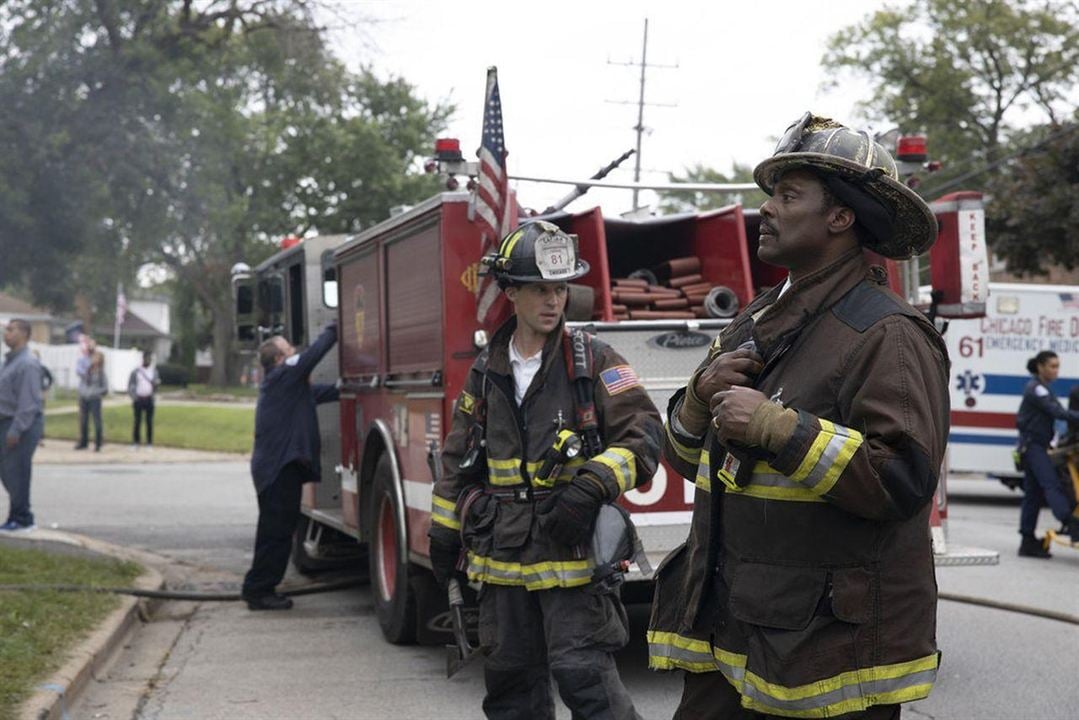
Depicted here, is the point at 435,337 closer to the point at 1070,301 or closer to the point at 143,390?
the point at 1070,301

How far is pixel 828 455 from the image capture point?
2797mm

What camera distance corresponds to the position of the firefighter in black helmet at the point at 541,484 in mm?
4816

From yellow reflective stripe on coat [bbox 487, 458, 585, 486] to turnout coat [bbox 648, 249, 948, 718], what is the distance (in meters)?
1.92

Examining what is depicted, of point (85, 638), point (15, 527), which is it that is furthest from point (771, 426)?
point (15, 527)

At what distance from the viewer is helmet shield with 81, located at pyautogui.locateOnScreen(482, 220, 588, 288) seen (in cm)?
519

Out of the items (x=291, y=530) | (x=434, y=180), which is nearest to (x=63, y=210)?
(x=291, y=530)

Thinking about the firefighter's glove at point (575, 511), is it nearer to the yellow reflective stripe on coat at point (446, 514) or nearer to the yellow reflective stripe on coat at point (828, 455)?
the yellow reflective stripe on coat at point (446, 514)

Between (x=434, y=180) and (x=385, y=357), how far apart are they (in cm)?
3964

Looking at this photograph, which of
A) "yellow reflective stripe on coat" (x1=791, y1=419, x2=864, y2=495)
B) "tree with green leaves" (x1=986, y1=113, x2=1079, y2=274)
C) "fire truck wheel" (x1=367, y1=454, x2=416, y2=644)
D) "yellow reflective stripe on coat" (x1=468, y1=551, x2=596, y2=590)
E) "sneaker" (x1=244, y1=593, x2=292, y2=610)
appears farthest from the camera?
"tree with green leaves" (x1=986, y1=113, x2=1079, y2=274)

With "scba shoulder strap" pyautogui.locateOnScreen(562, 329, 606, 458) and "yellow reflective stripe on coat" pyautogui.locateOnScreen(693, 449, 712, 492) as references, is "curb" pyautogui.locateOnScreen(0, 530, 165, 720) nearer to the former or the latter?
"scba shoulder strap" pyautogui.locateOnScreen(562, 329, 606, 458)

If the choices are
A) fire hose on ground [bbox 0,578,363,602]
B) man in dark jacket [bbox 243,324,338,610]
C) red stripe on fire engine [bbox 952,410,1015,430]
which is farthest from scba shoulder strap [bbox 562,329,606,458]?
red stripe on fire engine [bbox 952,410,1015,430]

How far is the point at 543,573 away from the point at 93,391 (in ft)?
66.4

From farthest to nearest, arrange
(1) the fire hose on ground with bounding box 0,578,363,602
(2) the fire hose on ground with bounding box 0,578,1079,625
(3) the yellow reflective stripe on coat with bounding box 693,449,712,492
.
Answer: (1) the fire hose on ground with bounding box 0,578,363,602 < (2) the fire hose on ground with bounding box 0,578,1079,625 < (3) the yellow reflective stripe on coat with bounding box 693,449,712,492

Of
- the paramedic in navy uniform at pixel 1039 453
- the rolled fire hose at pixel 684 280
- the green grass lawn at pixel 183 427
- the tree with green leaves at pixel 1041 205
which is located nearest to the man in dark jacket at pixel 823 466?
the rolled fire hose at pixel 684 280
